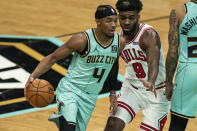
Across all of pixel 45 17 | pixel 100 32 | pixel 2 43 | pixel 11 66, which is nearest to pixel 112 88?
pixel 100 32

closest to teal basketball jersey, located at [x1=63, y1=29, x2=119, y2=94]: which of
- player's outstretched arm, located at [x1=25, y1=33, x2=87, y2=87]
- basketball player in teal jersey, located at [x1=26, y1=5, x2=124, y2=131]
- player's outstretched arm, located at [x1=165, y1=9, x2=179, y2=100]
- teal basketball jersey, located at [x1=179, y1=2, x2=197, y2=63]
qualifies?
basketball player in teal jersey, located at [x1=26, y1=5, x2=124, y2=131]

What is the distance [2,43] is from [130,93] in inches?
214

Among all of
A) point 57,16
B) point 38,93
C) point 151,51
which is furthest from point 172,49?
point 57,16

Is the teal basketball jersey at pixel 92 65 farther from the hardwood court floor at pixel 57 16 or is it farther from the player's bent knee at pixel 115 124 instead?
the hardwood court floor at pixel 57 16

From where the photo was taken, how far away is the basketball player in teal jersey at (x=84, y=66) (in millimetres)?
7375

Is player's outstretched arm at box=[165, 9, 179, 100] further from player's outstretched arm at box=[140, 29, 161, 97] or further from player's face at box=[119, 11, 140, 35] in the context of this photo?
player's face at box=[119, 11, 140, 35]

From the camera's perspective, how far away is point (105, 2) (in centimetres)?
1554

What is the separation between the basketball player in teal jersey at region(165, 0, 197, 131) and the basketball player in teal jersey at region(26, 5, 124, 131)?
2.46ft

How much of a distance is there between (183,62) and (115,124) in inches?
48.2

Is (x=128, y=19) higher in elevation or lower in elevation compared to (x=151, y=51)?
higher

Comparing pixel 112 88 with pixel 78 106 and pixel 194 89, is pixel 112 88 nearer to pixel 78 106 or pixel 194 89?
pixel 78 106

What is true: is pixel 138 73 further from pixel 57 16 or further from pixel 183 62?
pixel 57 16

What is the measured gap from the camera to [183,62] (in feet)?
23.8

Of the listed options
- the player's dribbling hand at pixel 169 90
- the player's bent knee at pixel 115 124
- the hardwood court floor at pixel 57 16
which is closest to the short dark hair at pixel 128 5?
the player's dribbling hand at pixel 169 90
